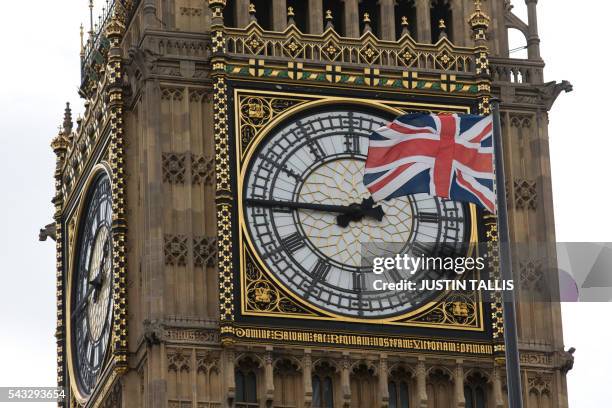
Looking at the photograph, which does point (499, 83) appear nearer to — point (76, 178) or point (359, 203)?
point (359, 203)

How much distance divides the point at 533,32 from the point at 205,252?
7.24 m

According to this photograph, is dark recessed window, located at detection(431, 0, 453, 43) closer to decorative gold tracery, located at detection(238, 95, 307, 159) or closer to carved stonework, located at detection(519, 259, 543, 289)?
decorative gold tracery, located at detection(238, 95, 307, 159)

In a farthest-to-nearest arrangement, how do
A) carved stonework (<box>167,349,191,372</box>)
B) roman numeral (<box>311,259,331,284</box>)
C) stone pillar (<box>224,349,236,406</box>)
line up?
roman numeral (<box>311,259,331,284</box>)
carved stonework (<box>167,349,191,372</box>)
stone pillar (<box>224,349,236,406</box>)

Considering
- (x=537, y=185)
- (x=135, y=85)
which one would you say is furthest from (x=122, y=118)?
(x=537, y=185)

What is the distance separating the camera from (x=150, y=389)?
1758 inches

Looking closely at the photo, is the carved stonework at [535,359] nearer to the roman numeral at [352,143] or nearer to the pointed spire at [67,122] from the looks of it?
the roman numeral at [352,143]

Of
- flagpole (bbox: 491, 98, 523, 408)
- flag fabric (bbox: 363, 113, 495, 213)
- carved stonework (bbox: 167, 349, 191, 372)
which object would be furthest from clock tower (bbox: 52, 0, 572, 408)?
flagpole (bbox: 491, 98, 523, 408)

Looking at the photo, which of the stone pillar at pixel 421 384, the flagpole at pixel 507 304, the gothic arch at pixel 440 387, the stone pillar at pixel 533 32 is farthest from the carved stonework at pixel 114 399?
the flagpole at pixel 507 304

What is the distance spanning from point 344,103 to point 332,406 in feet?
16.9

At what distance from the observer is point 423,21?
4862cm

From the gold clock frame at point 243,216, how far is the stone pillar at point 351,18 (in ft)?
4.82

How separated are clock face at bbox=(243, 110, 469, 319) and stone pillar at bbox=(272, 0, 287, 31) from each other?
1814 millimetres

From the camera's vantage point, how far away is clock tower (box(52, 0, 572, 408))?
45.3m

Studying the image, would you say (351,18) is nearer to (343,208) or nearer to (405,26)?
(405,26)
